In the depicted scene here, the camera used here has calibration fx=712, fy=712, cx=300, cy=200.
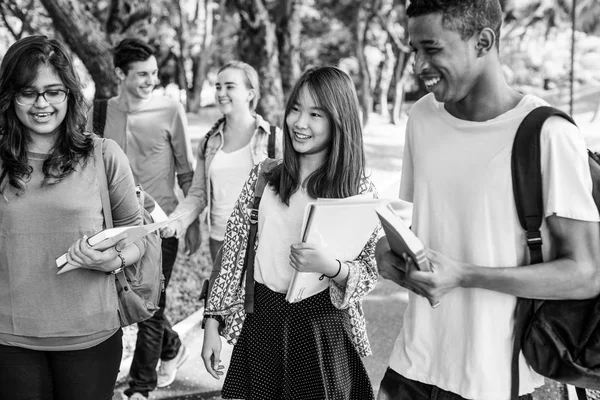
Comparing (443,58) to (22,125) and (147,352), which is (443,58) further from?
(147,352)

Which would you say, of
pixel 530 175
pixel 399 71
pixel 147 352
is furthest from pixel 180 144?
pixel 399 71

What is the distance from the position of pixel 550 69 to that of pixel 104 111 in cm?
3327

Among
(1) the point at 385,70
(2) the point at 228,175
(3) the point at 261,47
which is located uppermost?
(3) the point at 261,47

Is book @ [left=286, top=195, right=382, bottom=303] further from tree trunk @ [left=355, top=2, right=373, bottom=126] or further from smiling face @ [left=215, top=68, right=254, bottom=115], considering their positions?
tree trunk @ [left=355, top=2, right=373, bottom=126]

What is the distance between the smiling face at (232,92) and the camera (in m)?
4.95

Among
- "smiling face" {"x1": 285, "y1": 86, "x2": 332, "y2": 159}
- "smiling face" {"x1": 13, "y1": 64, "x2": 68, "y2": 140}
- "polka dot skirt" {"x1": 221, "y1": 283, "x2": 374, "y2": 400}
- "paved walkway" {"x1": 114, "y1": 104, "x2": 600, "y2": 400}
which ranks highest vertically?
"smiling face" {"x1": 13, "y1": 64, "x2": 68, "y2": 140}

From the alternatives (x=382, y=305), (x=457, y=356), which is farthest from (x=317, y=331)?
(x=382, y=305)

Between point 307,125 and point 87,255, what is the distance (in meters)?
1.03

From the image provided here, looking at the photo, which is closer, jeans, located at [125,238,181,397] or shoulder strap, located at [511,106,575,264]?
shoulder strap, located at [511,106,575,264]

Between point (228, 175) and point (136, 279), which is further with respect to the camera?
point (228, 175)

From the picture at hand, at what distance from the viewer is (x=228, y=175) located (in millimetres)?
4773

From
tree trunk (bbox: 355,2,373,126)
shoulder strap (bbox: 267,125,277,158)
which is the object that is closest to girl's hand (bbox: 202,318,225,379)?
shoulder strap (bbox: 267,125,277,158)

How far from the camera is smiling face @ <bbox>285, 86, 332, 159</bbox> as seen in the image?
2.99m

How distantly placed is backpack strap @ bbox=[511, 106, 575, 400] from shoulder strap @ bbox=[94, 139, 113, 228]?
164 centimetres
